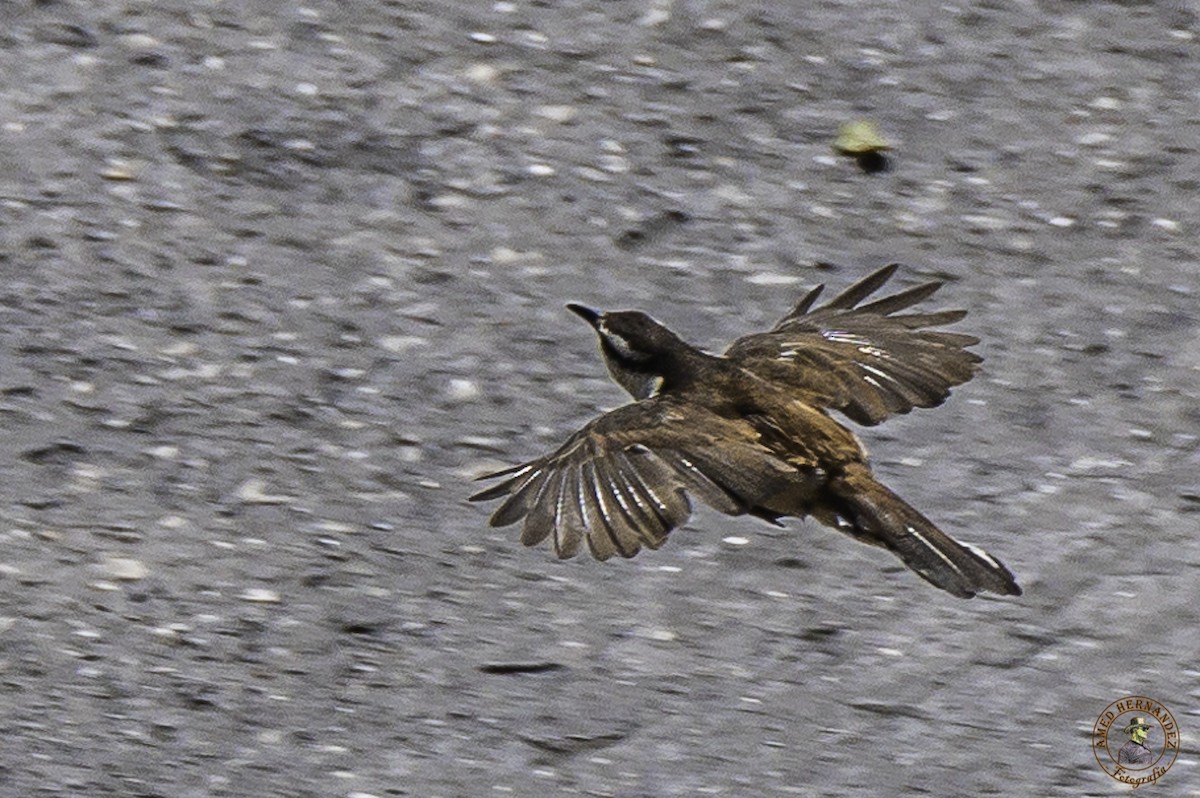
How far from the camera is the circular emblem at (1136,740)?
16.3 feet

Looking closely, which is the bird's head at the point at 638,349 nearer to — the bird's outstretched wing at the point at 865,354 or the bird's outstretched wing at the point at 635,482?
the bird's outstretched wing at the point at 865,354

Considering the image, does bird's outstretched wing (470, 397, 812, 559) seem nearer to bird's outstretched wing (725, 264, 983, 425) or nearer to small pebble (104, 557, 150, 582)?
bird's outstretched wing (725, 264, 983, 425)

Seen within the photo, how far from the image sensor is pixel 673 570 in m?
5.54

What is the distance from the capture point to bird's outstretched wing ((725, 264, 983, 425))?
5570 millimetres

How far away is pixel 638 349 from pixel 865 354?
2.05 feet

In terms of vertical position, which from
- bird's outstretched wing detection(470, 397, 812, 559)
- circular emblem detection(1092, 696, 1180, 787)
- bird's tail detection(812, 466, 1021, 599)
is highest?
bird's outstretched wing detection(470, 397, 812, 559)

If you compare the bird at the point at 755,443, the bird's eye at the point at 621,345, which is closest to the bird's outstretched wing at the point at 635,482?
the bird at the point at 755,443

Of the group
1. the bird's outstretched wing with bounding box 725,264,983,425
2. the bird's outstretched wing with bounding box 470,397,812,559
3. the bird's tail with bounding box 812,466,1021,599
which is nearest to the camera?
the bird's outstretched wing with bounding box 470,397,812,559

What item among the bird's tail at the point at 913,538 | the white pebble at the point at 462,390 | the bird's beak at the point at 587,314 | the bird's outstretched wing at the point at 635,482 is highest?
the bird's beak at the point at 587,314

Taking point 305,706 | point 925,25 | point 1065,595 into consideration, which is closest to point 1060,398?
point 1065,595

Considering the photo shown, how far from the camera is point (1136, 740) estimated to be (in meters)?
5.05

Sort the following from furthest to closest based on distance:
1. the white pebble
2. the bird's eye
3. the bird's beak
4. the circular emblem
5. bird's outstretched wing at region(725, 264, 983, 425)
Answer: the white pebble
the bird's beak
the bird's eye
bird's outstretched wing at region(725, 264, 983, 425)
the circular emblem

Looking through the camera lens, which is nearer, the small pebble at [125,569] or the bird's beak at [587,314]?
the small pebble at [125,569]

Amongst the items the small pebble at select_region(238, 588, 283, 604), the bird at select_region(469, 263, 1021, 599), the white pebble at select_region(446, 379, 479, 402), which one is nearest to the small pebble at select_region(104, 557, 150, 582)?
the small pebble at select_region(238, 588, 283, 604)
